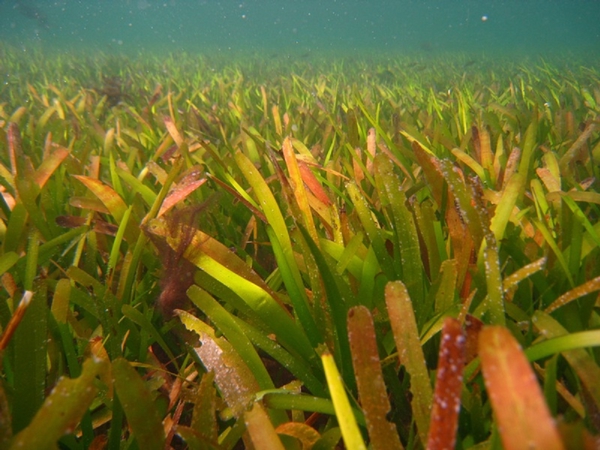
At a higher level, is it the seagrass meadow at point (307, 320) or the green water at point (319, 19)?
the green water at point (319, 19)

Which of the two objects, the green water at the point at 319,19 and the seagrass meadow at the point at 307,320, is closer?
the seagrass meadow at the point at 307,320

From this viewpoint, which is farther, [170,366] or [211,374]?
[170,366]

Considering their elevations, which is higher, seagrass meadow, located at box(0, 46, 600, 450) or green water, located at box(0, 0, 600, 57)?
green water, located at box(0, 0, 600, 57)

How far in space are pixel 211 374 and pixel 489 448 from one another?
1.33 ft

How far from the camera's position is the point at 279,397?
0.66 m

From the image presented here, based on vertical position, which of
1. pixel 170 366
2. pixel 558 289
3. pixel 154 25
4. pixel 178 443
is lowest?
pixel 178 443

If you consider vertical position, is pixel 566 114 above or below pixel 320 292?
above

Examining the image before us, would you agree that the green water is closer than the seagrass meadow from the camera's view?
No

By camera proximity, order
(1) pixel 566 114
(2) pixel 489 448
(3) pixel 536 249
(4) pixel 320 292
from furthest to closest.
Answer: (1) pixel 566 114, (3) pixel 536 249, (4) pixel 320 292, (2) pixel 489 448

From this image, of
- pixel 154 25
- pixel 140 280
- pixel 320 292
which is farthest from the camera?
pixel 154 25

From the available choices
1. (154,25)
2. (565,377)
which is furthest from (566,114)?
(154,25)

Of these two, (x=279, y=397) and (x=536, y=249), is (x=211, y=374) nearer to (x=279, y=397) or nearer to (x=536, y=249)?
(x=279, y=397)

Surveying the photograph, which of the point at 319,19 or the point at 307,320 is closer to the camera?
the point at 307,320

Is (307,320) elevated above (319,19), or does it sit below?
below
